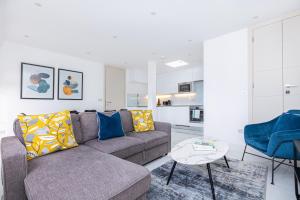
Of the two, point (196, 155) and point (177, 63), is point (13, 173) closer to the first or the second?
point (196, 155)

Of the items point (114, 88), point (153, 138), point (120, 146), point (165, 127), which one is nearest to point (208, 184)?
point (153, 138)

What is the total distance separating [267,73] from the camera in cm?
271

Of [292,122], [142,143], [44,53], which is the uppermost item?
[44,53]

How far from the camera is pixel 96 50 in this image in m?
4.08

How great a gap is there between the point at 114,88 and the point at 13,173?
4675mm

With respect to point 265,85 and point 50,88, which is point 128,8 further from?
point 50,88

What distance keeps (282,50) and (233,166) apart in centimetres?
220

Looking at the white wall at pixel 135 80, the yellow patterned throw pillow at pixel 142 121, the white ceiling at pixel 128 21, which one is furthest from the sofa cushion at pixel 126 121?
the white wall at pixel 135 80

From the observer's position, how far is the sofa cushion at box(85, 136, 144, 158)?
5.93 ft

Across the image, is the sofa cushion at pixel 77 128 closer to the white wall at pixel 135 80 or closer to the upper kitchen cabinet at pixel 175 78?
the white wall at pixel 135 80

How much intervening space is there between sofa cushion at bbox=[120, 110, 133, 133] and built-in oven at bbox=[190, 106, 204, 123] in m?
3.41

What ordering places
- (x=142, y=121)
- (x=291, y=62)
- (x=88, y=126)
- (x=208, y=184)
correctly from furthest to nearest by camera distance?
(x=142, y=121) → (x=291, y=62) → (x=88, y=126) → (x=208, y=184)

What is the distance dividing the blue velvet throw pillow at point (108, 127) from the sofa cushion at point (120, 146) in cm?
8

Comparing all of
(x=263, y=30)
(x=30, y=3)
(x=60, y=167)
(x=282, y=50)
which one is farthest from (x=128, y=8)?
(x=282, y=50)
